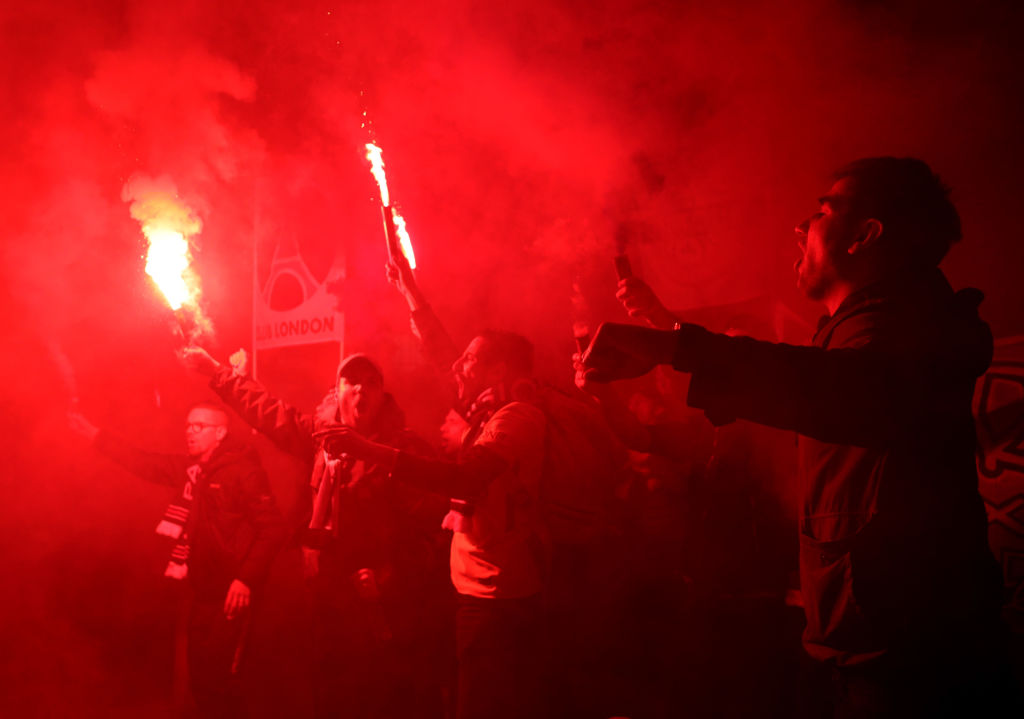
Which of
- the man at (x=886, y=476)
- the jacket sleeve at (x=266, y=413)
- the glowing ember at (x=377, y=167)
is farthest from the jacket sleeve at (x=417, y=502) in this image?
the man at (x=886, y=476)

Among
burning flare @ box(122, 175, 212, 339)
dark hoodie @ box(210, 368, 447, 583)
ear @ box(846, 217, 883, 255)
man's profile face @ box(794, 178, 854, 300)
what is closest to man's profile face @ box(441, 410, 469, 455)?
dark hoodie @ box(210, 368, 447, 583)

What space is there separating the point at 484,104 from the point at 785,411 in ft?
15.3

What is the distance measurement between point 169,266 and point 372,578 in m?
2.77

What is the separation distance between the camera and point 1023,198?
3043mm

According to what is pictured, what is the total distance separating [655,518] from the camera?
412 cm

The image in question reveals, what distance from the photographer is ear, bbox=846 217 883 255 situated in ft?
5.85

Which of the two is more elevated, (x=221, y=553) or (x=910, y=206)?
(x=910, y=206)

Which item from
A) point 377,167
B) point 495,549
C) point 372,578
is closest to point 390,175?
point 377,167

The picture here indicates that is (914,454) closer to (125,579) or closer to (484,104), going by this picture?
(484,104)

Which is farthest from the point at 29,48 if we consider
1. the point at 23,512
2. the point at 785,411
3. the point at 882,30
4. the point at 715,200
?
the point at 785,411

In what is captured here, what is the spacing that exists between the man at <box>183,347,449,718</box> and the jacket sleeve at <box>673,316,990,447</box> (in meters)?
2.66

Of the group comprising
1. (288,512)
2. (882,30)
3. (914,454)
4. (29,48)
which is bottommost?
(914,454)

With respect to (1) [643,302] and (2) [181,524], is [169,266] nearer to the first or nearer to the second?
(2) [181,524]

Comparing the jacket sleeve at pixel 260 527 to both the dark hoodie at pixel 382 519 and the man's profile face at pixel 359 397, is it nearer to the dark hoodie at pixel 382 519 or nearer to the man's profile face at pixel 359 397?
the dark hoodie at pixel 382 519
